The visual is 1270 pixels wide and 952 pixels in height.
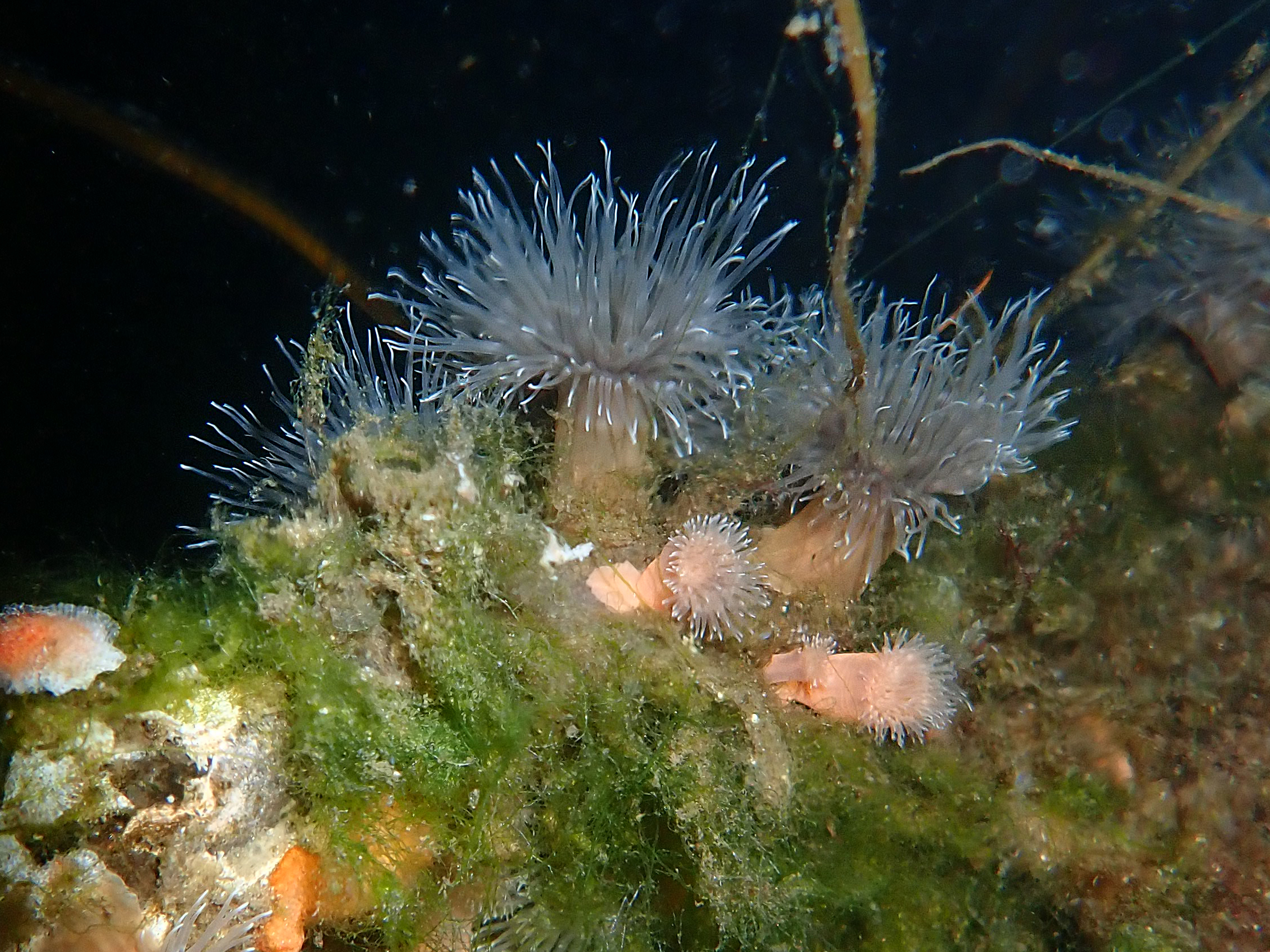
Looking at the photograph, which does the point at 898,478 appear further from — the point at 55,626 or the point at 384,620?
the point at 55,626

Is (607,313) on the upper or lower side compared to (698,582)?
upper

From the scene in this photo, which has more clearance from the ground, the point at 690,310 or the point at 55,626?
the point at 690,310

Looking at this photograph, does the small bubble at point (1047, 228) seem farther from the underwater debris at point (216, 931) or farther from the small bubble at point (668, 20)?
the underwater debris at point (216, 931)

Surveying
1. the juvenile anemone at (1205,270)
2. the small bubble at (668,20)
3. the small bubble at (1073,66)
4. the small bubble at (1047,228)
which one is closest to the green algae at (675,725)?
the juvenile anemone at (1205,270)

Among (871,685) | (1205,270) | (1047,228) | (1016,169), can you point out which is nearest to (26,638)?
(871,685)

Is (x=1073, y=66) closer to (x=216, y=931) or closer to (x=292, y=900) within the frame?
(x=292, y=900)

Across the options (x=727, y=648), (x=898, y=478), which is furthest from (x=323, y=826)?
(x=898, y=478)

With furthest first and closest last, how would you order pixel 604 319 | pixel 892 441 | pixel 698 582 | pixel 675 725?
pixel 892 441 < pixel 604 319 < pixel 698 582 < pixel 675 725
